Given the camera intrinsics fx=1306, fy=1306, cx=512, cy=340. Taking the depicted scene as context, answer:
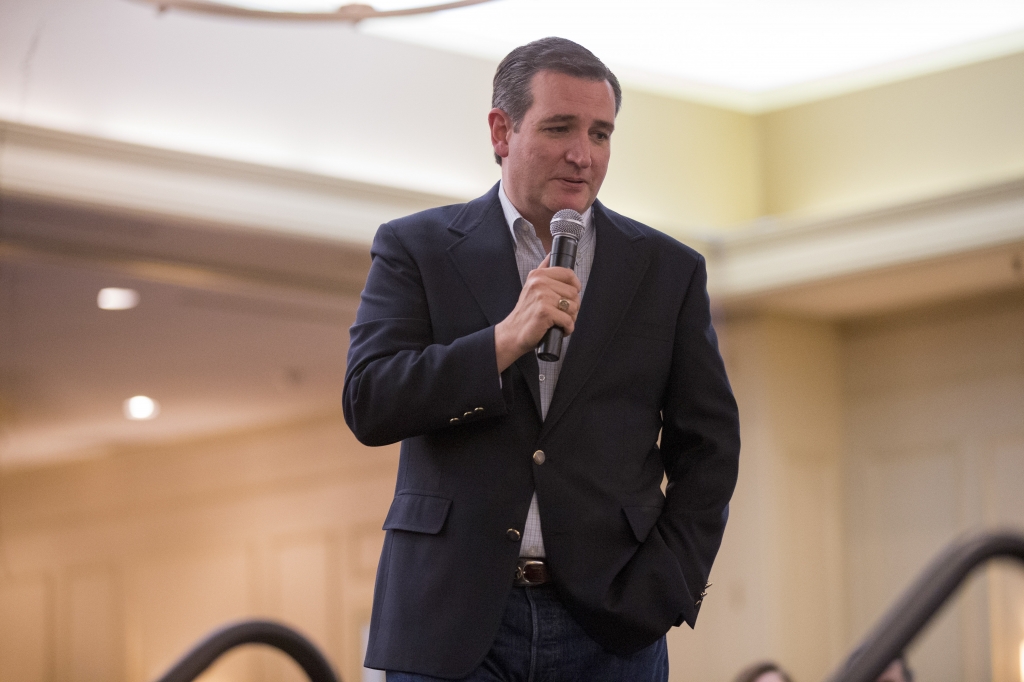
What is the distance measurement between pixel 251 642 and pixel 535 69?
0.84 meters

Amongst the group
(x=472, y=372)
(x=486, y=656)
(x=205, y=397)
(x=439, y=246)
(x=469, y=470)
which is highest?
(x=205, y=397)

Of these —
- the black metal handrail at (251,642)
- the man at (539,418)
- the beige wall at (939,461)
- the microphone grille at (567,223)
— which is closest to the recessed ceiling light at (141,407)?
the beige wall at (939,461)

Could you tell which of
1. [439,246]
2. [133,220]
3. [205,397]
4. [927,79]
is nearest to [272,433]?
[205,397]

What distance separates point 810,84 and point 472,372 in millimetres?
5151

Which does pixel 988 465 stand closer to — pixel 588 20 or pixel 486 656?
pixel 588 20

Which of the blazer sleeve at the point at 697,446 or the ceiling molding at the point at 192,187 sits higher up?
the ceiling molding at the point at 192,187

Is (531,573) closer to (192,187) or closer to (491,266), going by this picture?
(491,266)

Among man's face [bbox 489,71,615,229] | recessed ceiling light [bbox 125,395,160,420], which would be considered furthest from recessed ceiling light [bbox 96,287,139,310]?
man's face [bbox 489,71,615,229]

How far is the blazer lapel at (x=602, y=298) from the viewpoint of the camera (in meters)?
1.67

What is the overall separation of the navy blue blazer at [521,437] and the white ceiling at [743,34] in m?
3.74

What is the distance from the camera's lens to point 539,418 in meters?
1.65

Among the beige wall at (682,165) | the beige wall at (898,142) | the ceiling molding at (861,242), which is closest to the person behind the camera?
the ceiling molding at (861,242)

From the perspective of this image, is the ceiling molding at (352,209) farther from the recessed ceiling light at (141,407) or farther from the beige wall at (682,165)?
the recessed ceiling light at (141,407)

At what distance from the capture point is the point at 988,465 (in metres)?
6.83
